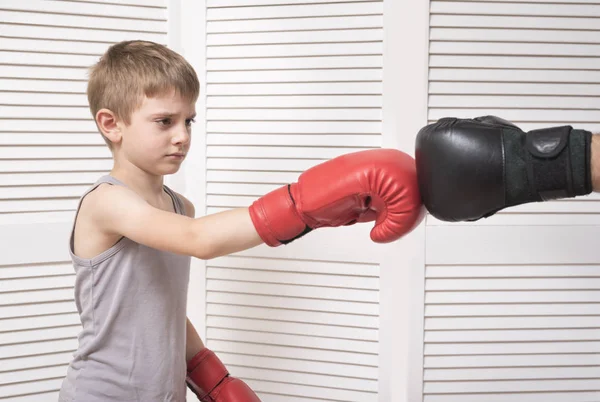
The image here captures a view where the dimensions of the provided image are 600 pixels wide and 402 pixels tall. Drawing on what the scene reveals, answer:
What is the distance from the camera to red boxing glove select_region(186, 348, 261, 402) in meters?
1.47

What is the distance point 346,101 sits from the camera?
1.87 meters

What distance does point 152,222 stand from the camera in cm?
120

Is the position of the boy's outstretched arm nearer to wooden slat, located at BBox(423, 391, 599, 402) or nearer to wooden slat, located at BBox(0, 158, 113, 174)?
wooden slat, located at BBox(0, 158, 113, 174)

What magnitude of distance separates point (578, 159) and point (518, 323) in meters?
0.86

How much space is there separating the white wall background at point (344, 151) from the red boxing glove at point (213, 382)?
477 mm

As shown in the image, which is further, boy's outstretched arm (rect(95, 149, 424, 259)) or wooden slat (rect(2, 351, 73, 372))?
wooden slat (rect(2, 351, 73, 372))

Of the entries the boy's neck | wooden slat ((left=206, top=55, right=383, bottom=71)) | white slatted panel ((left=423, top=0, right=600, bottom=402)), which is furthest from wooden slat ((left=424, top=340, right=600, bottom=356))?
the boy's neck

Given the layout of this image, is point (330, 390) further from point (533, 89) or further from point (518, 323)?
point (533, 89)

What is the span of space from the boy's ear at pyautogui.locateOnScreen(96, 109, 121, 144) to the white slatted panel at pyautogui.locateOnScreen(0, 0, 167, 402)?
0.64 meters

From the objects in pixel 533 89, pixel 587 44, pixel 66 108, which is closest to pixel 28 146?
pixel 66 108

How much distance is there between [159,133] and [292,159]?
2.28ft

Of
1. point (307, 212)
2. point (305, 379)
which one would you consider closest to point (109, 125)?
point (307, 212)

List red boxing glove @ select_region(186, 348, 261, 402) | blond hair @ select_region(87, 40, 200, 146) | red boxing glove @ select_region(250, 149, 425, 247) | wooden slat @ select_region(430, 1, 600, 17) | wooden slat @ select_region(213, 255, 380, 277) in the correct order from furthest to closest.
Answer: wooden slat @ select_region(213, 255, 380, 277) < wooden slat @ select_region(430, 1, 600, 17) < red boxing glove @ select_region(186, 348, 261, 402) < blond hair @ select_region(87, 40, 200, 146) < red boxing glove @ select_region(250, 149, 425, 247)

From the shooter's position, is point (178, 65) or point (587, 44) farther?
point (587, 44)
